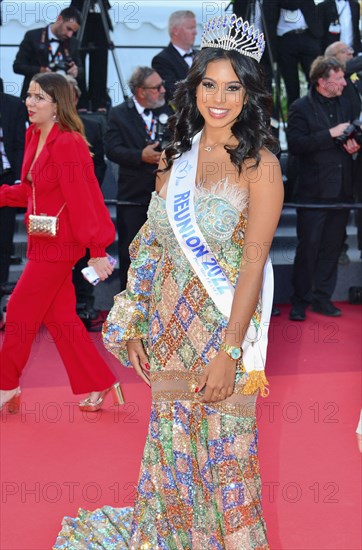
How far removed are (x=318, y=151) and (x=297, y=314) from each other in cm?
116

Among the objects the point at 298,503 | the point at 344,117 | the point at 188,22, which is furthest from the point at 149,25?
the point at 298,503

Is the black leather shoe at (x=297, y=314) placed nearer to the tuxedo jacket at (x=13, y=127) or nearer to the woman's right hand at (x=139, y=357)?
the tuxedo jacket at (x=13, y=127)

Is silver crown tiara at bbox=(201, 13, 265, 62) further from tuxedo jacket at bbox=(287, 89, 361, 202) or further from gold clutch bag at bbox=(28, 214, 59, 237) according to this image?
tuxedo jacket at bbox=(287, 89, 361, 202)

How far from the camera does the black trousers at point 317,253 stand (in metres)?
7.15

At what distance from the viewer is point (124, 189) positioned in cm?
688

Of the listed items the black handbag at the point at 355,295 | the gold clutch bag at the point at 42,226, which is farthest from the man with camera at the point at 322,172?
the gold clutch bag at the point at 42,226

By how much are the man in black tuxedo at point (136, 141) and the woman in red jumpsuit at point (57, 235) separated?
1.86 meters

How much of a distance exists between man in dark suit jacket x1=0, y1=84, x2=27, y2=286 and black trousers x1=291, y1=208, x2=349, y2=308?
2.04m

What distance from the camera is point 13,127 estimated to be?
23.1 ft

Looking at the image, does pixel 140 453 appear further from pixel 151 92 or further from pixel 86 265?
pixel 151 92

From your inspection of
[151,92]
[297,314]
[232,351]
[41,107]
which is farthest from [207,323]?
[297,314]

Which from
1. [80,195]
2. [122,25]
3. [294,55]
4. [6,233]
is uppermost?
[122,25]

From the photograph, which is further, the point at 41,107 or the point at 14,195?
the point at 14,195

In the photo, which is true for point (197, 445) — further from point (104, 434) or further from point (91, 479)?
point (104, 434)
